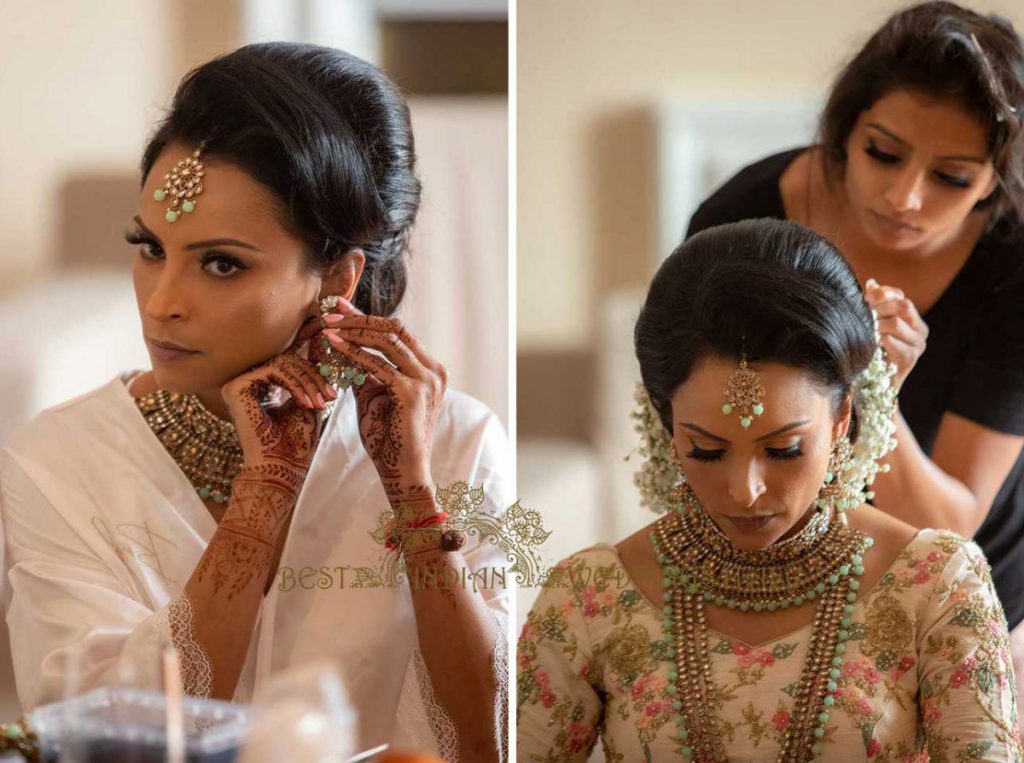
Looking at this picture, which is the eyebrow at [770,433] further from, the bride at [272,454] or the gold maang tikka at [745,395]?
the bride at [272,454]

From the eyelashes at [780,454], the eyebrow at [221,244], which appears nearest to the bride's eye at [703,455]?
the eyelashes at [780,454]

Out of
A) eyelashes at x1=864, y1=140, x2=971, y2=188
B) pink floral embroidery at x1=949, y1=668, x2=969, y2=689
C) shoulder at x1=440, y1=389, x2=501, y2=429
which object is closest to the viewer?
pink floral embroidery at x1=949, y1=668, x2=969, y2=689

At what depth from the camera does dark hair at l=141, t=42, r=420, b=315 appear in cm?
174

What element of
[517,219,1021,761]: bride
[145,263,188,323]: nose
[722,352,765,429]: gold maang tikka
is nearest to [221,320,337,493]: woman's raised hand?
[145,263,188,323]: nose

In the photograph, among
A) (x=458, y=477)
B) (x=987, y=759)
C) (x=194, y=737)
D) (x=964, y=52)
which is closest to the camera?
(x=194, y=737)

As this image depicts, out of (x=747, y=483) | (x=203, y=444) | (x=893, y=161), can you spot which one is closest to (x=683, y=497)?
(x=747, y=483)

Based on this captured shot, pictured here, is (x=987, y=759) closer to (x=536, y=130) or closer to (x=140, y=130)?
(x=536, y=130)

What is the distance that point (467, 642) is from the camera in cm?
183

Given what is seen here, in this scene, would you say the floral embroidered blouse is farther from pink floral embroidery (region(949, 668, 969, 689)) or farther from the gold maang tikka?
the gold maang tikka

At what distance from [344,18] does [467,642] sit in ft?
2.63

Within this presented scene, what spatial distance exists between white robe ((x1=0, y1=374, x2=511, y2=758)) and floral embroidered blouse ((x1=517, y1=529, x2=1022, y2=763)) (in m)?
0.10

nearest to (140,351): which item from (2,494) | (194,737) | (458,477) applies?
(2,494)

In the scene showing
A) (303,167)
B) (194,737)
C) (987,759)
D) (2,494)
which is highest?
(303,167)

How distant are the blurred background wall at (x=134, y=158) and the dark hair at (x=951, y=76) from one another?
1.40 feet
